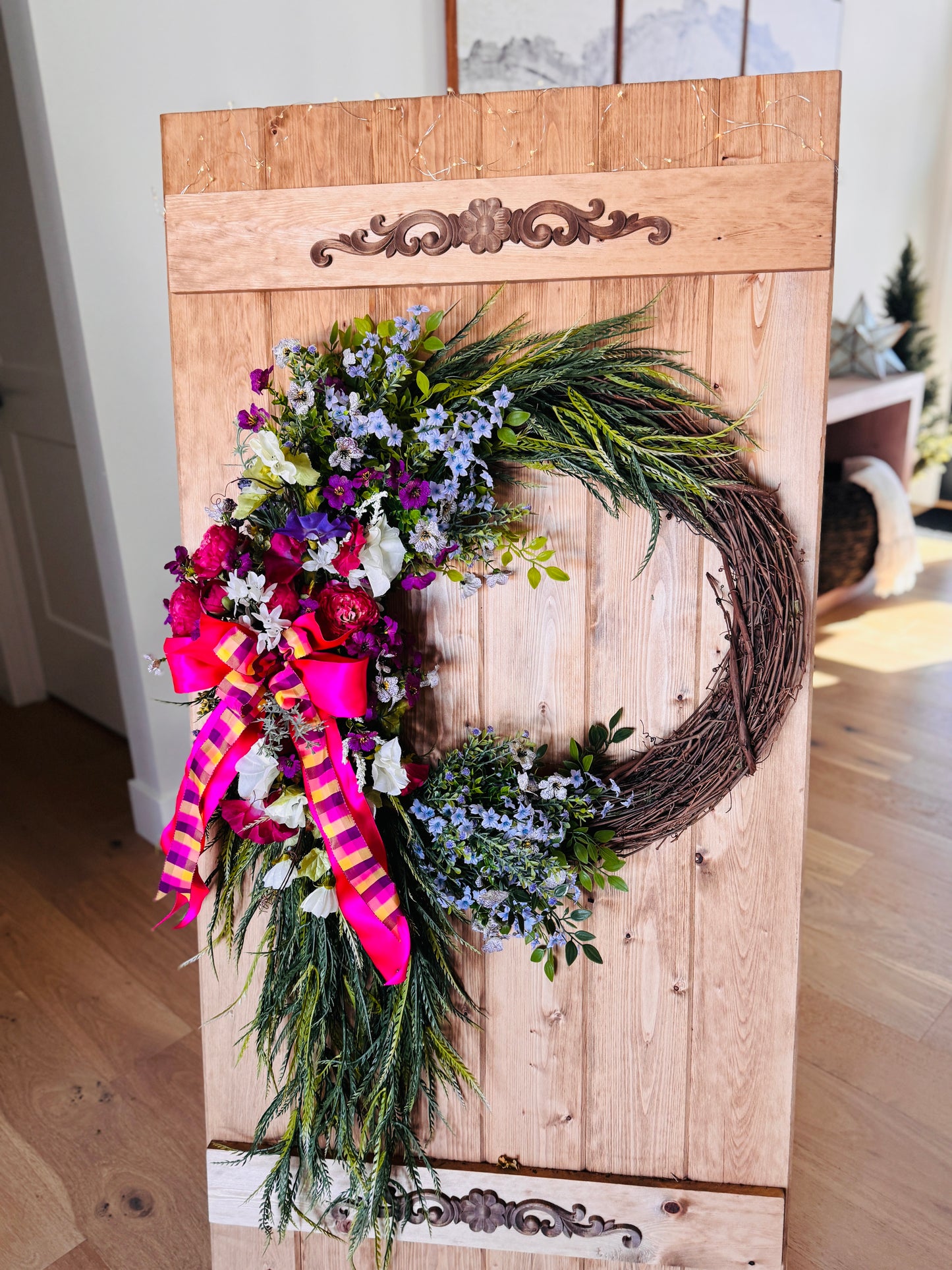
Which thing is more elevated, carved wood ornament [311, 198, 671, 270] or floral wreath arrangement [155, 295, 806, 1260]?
carved wood ornament [311, 198, 671, 270]

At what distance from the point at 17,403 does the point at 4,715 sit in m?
0.96

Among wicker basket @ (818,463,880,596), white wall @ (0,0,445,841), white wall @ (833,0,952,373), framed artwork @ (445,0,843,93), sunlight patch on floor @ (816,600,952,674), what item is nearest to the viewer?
white wall @ (0,0,445,841)

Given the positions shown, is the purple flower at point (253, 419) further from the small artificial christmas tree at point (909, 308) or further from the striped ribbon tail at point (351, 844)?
the small artificial christmas tree at point (909, 308)

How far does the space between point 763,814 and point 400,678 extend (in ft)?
1.47

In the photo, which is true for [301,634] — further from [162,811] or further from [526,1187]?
[162,811]

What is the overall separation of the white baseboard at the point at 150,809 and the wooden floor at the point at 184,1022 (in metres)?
0.05

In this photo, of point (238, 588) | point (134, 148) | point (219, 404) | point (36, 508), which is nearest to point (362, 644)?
point (238, 588)

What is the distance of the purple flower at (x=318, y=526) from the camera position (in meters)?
1.01

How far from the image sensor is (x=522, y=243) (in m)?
1.04

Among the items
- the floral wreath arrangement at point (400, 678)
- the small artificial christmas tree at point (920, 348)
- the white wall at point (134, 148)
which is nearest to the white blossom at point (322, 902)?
the floral wreath arrangement at point (400, 678)

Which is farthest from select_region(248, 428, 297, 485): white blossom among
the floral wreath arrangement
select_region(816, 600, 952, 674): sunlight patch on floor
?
select_region(816, 600, 952, 674): sunlight patch on floor

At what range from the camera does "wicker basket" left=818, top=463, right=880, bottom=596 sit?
3504 millimetres

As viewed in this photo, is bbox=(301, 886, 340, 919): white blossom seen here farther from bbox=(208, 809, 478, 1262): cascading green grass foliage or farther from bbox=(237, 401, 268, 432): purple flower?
bbox=(237, 401, 268, 432): purple flower

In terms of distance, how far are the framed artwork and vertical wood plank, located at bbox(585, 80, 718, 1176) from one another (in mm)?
1185
